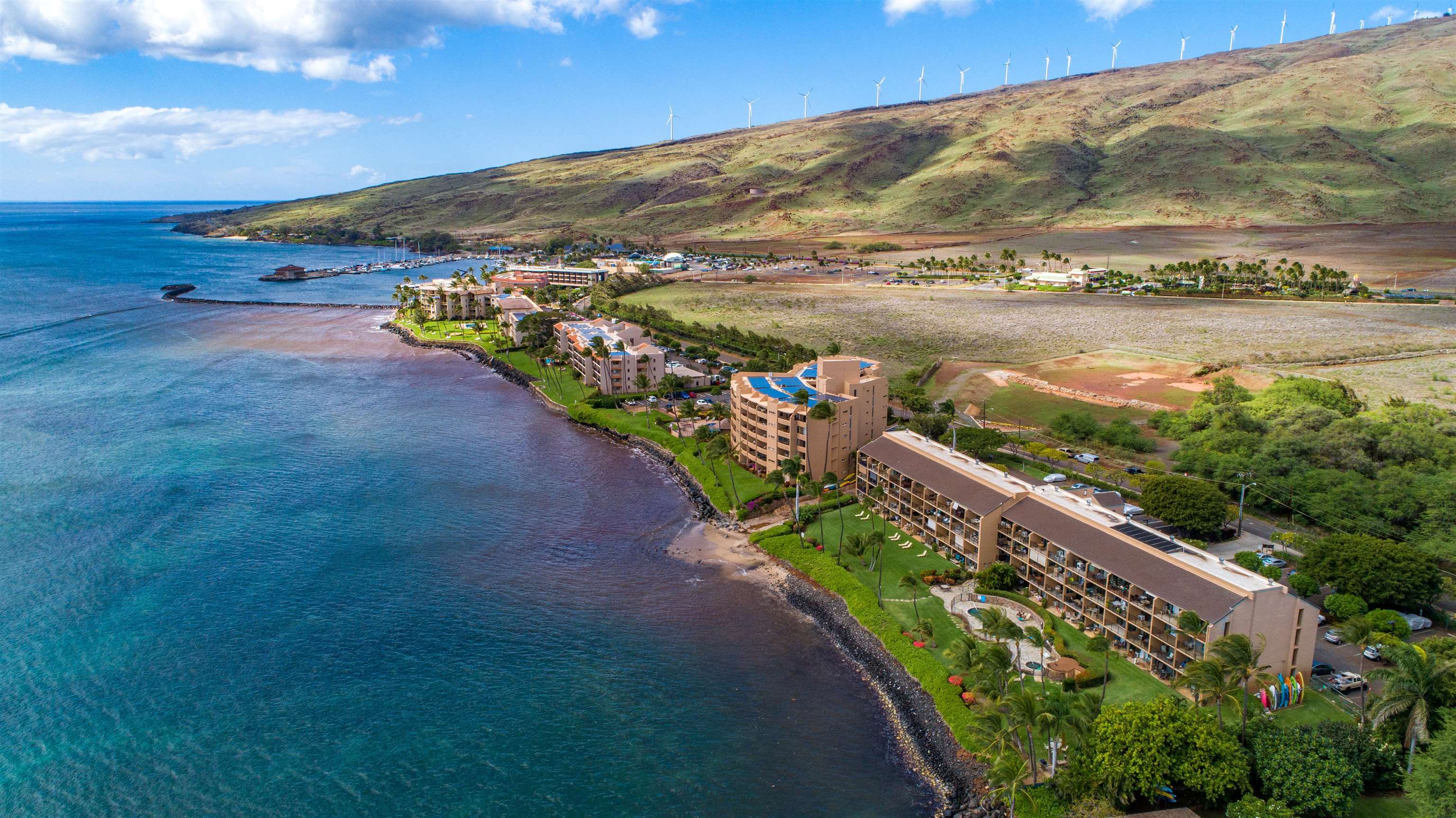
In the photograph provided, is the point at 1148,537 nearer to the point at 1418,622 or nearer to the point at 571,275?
the point at 1418,622

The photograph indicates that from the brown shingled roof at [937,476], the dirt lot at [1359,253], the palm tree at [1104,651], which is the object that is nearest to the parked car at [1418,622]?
the palm tree at [1104,651]

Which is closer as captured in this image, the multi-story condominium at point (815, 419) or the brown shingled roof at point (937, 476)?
the brown shingled roof at point (937, 476)

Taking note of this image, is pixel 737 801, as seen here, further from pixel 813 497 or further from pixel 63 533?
pixel 63 533

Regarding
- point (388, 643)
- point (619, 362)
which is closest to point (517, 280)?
point (619, 362)

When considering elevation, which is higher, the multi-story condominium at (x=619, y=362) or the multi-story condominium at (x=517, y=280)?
the multi-story condominium at (x=517, y=280)

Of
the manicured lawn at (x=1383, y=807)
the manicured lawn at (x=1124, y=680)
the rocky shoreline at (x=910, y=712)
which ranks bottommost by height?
the rocky shoreline at (x=910, y=712)

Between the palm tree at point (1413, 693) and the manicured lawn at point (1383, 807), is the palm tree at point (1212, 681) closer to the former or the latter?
the manicured lawn at point (1383, 807)

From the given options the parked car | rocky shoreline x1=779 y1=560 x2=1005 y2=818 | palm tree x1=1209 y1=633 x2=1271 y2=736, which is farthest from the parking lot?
rocky shoreline x1=779 y1=560 x2=1005 y2=818

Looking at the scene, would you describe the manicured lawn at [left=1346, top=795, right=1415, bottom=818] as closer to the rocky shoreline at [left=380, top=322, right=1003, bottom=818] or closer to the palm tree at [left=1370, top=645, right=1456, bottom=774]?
the palm tree at [left=1370, top=645, right=1456, bottom=774]
